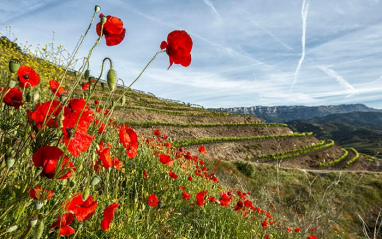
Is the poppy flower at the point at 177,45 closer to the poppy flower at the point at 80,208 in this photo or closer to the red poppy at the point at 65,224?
the poppy flower at the point at 80,208

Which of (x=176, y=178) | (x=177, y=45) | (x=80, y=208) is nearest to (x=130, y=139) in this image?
(x=80, y=208)

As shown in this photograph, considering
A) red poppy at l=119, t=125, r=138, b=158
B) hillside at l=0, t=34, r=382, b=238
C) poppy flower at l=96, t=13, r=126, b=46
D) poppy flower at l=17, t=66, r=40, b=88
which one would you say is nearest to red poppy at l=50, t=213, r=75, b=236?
hillside at l=0, t=34, r=382, b=238

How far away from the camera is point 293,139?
3509 centimetres

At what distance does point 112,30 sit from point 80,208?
0.84m

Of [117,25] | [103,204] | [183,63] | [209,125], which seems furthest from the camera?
[209,125]

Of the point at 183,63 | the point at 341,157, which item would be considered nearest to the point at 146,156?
the point at 183,63

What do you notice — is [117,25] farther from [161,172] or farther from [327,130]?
[327,130]

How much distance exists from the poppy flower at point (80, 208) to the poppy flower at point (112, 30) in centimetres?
77

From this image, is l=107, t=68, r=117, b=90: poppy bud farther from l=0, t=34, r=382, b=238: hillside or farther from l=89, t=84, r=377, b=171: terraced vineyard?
l=89, t=84, r=377, b=171: terraced vineyard

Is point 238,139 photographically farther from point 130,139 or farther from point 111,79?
point 111,79

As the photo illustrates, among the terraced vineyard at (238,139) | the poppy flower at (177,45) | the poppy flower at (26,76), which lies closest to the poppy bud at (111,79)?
the poppy flower at (177,45)

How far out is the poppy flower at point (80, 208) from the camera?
1079 millimetres

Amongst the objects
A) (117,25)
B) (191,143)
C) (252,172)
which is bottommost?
(252,172)

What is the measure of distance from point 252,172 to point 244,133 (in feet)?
50.1
